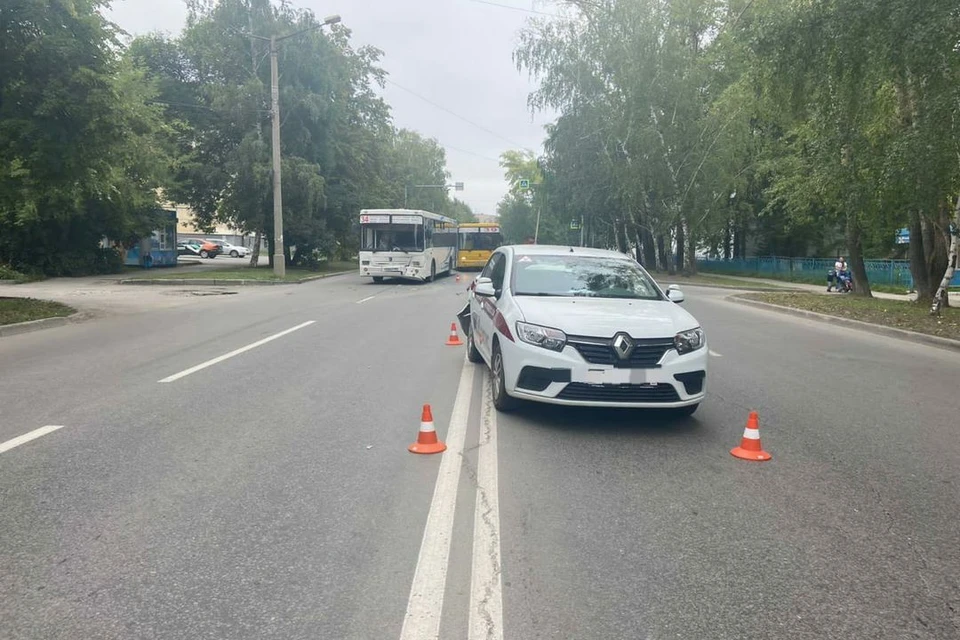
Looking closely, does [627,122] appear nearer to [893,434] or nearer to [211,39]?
[211,39]

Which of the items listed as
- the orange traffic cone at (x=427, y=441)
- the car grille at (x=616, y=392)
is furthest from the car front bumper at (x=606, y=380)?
the orange traffic cone at (x=427, y=441)

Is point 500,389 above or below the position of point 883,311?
below

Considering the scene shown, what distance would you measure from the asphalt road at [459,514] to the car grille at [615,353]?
0.62 meters

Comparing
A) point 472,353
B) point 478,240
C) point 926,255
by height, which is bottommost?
point 472,353

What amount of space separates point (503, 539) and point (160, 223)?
1377 inches

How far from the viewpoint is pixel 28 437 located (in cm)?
593

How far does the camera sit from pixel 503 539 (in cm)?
400

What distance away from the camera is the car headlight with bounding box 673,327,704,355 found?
6.25 metres

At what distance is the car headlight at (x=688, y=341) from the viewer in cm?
625

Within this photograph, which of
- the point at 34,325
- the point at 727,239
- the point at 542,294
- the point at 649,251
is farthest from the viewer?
the point at 727,239

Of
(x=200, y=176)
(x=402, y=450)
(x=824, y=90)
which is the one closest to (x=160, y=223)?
(x=200, y=176)

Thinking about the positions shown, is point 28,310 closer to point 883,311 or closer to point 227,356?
point 227,356

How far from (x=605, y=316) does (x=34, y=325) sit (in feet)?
38.0

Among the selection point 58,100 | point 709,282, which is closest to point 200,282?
point 58,100
